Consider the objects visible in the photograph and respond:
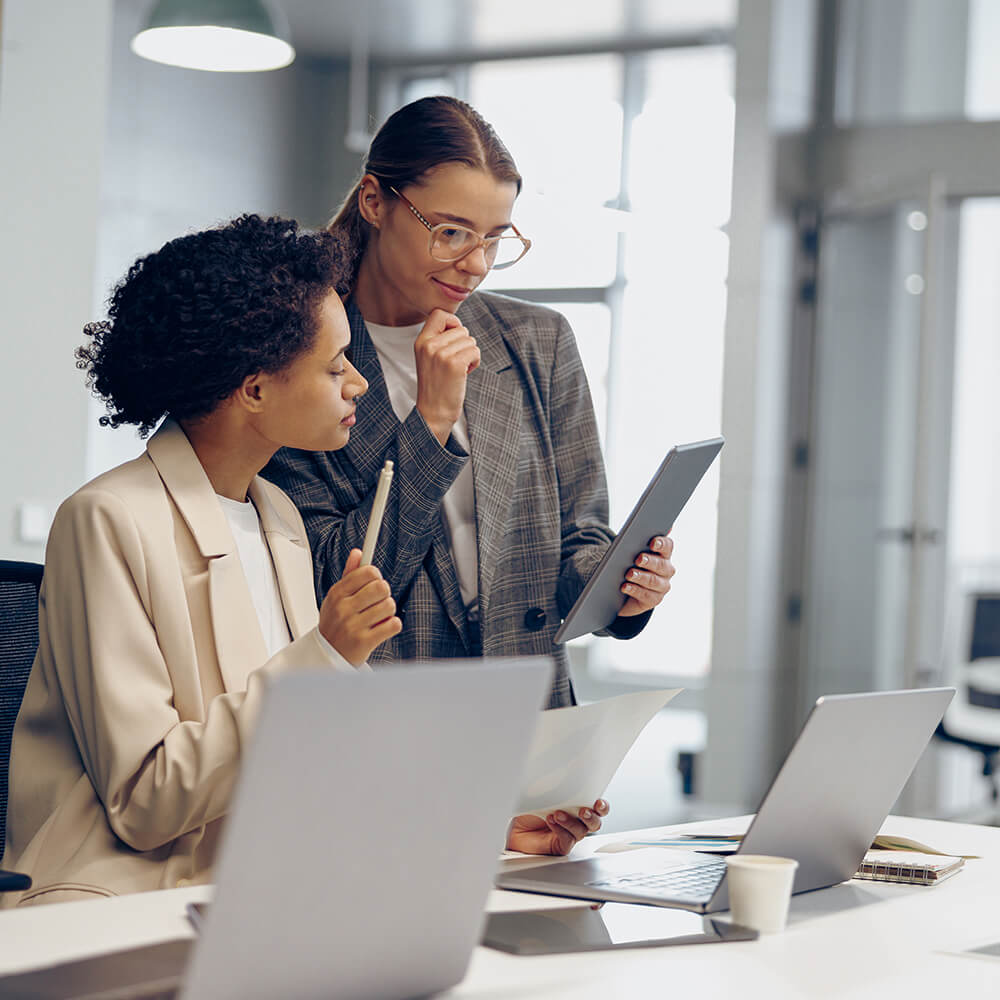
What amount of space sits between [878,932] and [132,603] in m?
0.75

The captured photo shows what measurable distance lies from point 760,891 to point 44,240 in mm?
3143

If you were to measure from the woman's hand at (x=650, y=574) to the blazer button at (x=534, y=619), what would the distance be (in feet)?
0.48

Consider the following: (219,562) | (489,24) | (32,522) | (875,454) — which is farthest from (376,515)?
(489,24)

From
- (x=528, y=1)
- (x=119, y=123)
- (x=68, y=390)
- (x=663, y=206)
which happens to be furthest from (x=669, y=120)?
(x=68, y=390)

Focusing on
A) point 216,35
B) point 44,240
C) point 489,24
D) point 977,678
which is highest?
point 489,24

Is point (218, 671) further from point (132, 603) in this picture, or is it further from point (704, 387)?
point (704, 387)

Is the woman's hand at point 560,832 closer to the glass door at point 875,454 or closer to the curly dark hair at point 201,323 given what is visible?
the curly dark hair at point 201,323

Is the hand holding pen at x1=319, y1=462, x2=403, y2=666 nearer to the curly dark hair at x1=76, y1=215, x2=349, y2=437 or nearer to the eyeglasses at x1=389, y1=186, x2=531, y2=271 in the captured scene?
the curly dark hair at x1=76, y1=215, x2=349, y2=437

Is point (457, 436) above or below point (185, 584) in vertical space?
above

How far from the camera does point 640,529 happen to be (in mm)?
1702

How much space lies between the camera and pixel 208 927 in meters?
0.80

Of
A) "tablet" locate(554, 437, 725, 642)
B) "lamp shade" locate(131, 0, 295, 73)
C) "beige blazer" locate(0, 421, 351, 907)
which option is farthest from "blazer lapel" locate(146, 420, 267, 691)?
"lamp shade" locate(131, 0, 295, 73)

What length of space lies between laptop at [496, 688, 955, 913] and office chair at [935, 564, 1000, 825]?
3.44m

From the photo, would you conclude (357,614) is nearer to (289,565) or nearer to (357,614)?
(357,614)
